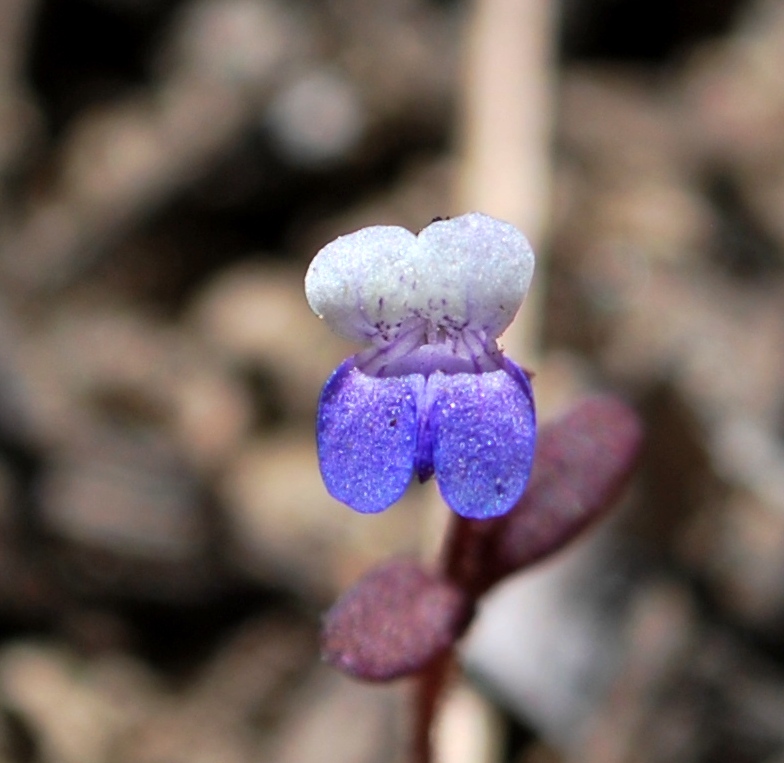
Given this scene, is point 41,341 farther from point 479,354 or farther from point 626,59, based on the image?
point 626,59

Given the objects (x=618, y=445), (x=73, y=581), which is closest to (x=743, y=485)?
(x=618, y=445)

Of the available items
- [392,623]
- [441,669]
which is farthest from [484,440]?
[441,669]

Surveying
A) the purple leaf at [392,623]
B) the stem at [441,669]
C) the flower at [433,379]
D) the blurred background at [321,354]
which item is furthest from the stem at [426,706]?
the blurred background at [321,354]

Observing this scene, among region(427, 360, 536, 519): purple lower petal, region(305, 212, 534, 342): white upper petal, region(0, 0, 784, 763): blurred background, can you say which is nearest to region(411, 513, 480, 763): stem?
region(427, 360, 536, 519): purple lower petal

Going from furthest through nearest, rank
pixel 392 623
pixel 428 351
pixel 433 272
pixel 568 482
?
pixel 568 482 → pixel 392 623 → pixel 428 351 → pixel 433 272

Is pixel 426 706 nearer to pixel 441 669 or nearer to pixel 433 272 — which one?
pixel 441 669

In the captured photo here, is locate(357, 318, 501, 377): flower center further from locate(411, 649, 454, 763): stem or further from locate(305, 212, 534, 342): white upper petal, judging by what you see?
locate(411, 649, 454, 763): stem

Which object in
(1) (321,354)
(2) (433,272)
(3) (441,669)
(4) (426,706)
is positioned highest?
(2) (433,272)
